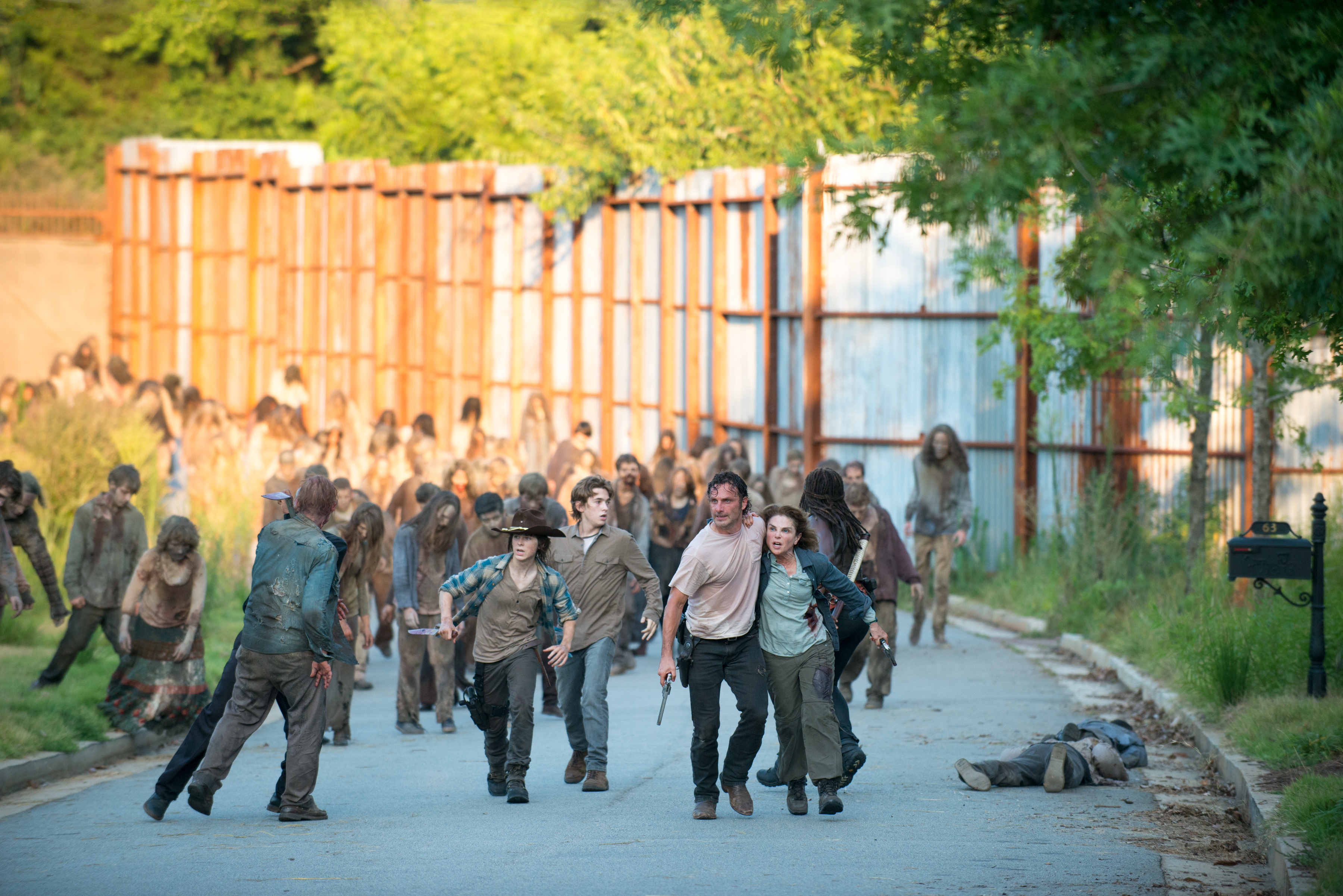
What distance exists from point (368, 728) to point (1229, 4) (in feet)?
26.3

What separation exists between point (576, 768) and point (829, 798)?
5.73 feet

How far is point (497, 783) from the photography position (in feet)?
29.9

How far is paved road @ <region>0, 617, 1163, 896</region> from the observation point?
23.0ft

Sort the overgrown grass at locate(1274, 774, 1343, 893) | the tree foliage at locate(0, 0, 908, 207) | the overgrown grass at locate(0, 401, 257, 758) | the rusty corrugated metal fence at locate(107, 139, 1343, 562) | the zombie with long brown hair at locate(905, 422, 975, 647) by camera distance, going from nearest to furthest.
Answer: the overgrown grass at locate(1274, 774, 1343, 893), the overgrown grass at locate(0, 401, 257, 758), the zombie with long brown hair at locate(905, 422, 975, 647), the rusty corrugated metal fence at locate(107, 139, 1343, 562), the tree foliage at locate(0, 0, 908, 207)

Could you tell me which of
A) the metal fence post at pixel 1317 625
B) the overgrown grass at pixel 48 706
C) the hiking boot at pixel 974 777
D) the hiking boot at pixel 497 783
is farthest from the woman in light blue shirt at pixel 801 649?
the overgrown grass at pixel 48 706

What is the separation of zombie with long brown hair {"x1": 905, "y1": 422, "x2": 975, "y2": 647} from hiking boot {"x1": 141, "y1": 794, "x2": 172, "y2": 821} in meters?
8.37

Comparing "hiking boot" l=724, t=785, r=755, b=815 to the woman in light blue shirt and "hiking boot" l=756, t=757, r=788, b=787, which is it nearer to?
the woman in light blue shirt

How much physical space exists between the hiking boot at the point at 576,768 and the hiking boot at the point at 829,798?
1616 mm

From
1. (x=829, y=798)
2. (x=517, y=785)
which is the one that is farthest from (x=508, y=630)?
(x=829, y=798)

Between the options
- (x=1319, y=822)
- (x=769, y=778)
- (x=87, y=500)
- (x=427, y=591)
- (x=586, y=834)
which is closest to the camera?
(x=1319, y=822)

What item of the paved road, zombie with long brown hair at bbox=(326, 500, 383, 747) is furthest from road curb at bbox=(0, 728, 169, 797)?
zombie with long brown hair at bbox=(326, 500, 383, 747)

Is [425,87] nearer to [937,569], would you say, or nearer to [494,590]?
[937,569]

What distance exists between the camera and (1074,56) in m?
5.79

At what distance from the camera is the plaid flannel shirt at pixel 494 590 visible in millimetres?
9172
